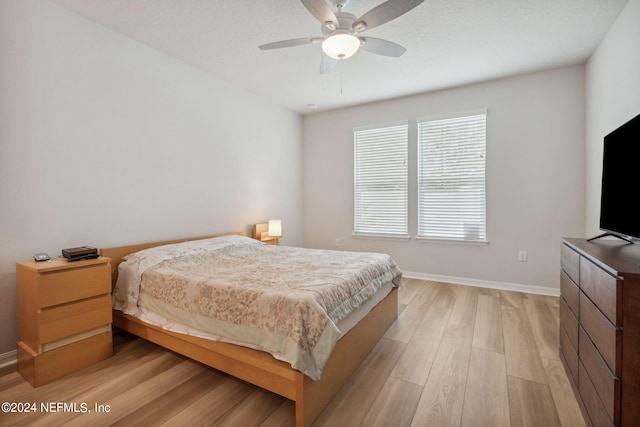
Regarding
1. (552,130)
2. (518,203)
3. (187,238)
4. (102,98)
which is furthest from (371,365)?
(552,130)

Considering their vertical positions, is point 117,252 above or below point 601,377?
above

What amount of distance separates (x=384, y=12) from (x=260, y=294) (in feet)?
6.52

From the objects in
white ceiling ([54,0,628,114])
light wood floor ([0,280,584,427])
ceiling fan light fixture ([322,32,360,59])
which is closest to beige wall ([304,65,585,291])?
white ceiling ([54,0,628,114])

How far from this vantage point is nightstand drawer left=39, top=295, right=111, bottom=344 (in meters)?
1.92

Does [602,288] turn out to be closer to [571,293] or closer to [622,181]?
[571,293]

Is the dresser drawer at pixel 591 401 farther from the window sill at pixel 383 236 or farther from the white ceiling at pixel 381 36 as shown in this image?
the window sill at pixel 383 236

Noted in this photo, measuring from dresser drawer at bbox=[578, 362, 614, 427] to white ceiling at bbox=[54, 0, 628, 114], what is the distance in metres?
2.70

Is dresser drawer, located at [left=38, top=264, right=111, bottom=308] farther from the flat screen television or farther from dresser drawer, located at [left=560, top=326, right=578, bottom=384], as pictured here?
the flat screen television

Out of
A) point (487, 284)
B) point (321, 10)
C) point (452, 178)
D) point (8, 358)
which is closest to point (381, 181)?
point (452, 178)

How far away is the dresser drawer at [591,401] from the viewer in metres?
1.29

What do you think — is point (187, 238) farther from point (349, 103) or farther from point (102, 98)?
point (349, 103)

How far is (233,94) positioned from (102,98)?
1668 mm

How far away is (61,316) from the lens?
199cm

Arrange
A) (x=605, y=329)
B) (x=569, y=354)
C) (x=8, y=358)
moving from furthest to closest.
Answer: (x=8, y=358) → (x=569, y=354) → (x=605, y=329)
